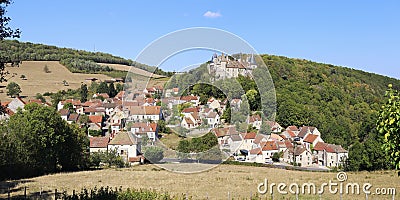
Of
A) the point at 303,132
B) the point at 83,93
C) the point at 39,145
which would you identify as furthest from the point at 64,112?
the point at 39,145

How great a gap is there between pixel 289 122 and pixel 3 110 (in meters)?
71.1

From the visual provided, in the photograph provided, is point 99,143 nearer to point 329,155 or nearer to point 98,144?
point 98,144

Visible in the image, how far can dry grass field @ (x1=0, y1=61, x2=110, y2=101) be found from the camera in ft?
302

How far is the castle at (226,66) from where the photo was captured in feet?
49.1

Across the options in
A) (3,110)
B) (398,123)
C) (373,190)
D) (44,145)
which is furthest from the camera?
(44,145)

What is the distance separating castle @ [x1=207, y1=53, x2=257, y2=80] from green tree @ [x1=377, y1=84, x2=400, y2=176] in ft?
19.0

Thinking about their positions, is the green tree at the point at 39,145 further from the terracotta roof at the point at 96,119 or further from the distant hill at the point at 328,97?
the distant hill at the point at 328,97

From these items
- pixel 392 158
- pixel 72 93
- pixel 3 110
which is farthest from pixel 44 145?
pixel 72 93

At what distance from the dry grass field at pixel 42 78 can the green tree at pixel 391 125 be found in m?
84.5

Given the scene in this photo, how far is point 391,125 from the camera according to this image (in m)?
9.13

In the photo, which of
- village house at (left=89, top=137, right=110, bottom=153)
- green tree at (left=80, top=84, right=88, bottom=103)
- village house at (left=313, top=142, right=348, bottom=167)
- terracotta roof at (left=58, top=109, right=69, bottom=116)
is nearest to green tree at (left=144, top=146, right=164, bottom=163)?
village house at (left=89, top=137, right=110, bottom=153)

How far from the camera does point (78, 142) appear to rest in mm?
34312

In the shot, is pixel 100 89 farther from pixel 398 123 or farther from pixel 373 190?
pixel 398 123

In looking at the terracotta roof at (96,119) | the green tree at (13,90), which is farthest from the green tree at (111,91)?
the terracotta roof at (96,119)
